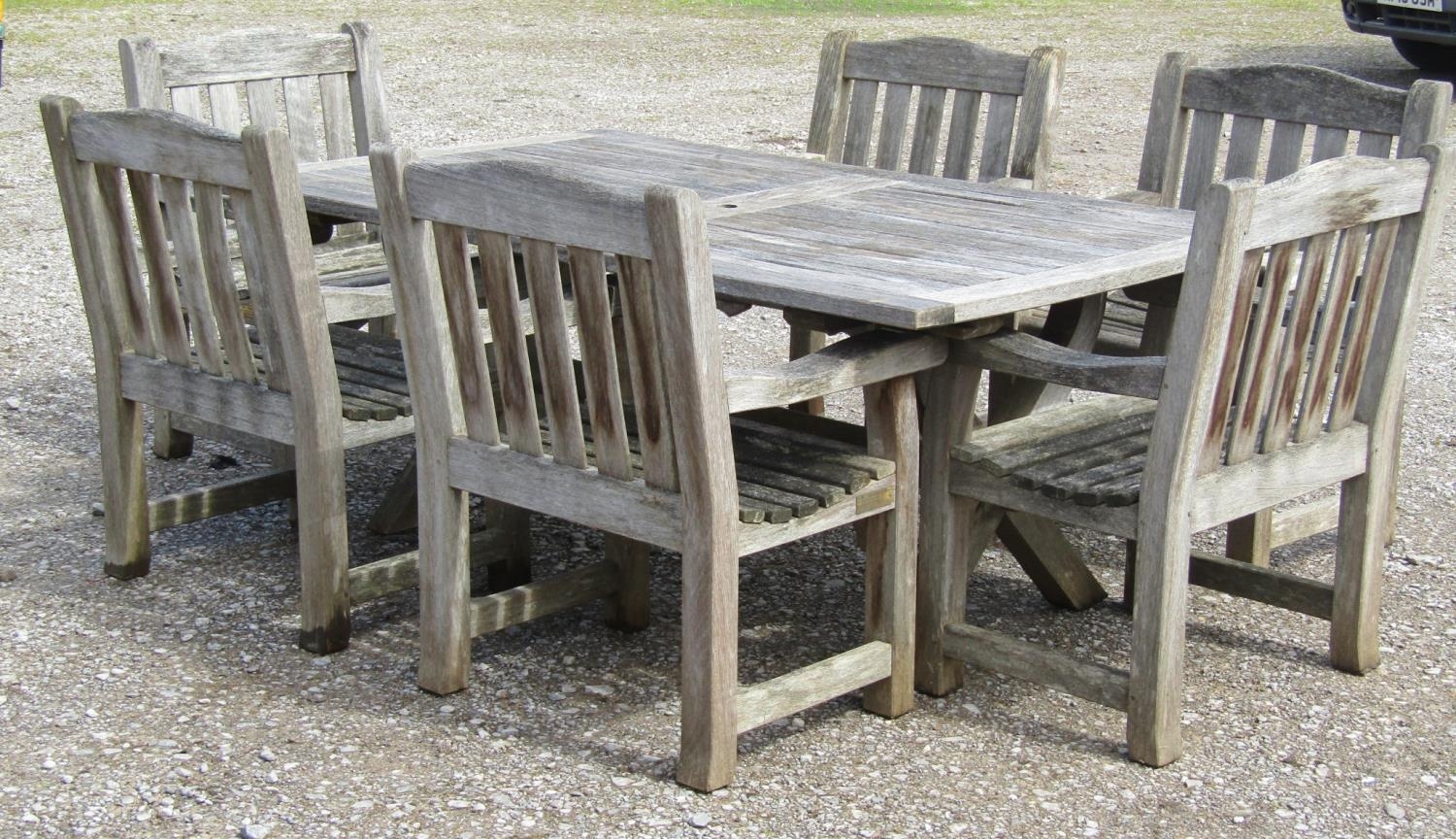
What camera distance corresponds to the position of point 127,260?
4.35 meters

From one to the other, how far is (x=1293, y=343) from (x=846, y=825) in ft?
4.12

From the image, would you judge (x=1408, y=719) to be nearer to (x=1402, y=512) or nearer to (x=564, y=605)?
(x=1402, y=512)

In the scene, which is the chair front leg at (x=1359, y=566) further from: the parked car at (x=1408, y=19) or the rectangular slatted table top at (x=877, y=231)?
the parked car at (x=1408, y=19)

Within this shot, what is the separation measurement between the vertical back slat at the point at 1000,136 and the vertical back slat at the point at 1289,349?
1811mm

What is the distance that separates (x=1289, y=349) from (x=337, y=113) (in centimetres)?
325

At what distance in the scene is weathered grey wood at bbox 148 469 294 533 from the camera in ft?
15.2

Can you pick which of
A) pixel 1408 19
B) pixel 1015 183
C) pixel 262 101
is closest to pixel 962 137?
pixel 1015 183

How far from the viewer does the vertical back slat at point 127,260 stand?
4273mm

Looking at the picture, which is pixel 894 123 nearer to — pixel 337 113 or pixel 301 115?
pixel 337 113

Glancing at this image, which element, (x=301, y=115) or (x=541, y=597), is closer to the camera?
(x=541, y=597)

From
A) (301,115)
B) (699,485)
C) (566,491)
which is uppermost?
(301,115)

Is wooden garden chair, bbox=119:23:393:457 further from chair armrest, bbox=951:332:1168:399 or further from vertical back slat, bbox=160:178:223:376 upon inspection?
chair armrest, bbox=951:332:1168:399

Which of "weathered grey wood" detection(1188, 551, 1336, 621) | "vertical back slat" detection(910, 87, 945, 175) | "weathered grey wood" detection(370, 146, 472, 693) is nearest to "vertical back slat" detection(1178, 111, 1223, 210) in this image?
"vertical back slat" detection(910, 87, 945, 175)

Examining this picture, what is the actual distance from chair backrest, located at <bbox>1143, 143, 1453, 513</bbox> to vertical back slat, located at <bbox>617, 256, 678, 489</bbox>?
2.94 ft
